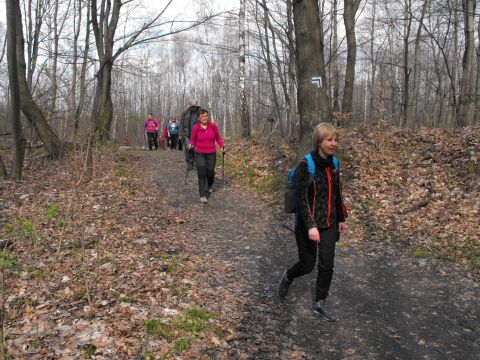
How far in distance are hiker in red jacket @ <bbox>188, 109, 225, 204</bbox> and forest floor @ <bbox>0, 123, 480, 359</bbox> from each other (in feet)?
2.05

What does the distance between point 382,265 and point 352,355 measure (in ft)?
7.85

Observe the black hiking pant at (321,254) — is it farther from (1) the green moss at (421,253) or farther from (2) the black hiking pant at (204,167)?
(2) the black hiking pant at (204,167)

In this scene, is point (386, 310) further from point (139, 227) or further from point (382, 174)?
point (382, 174)

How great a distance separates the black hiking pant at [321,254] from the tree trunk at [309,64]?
449 cm

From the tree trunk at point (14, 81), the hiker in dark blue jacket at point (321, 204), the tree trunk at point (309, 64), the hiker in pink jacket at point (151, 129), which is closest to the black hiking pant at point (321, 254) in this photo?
the hiker in dark blue jacket at point (321, 204)

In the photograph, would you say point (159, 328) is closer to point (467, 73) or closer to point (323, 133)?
point (323, 133)

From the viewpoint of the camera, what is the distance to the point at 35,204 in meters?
8.86

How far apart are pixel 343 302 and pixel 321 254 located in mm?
986

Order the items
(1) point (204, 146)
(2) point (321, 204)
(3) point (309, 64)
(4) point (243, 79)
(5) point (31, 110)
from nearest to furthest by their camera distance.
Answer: (2) point (321, 204) → (3) point (309, 64) → (1) point (204, 146) → (5) point (31, 110) → (4) point (243, 79)

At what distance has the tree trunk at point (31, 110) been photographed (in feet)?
38.2

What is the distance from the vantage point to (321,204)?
153 inches

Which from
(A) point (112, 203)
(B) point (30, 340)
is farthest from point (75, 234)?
(B) point (30, 340)

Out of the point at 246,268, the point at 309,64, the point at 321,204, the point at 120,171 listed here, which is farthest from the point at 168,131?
the point at 321,204

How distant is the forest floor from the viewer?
144 inches
